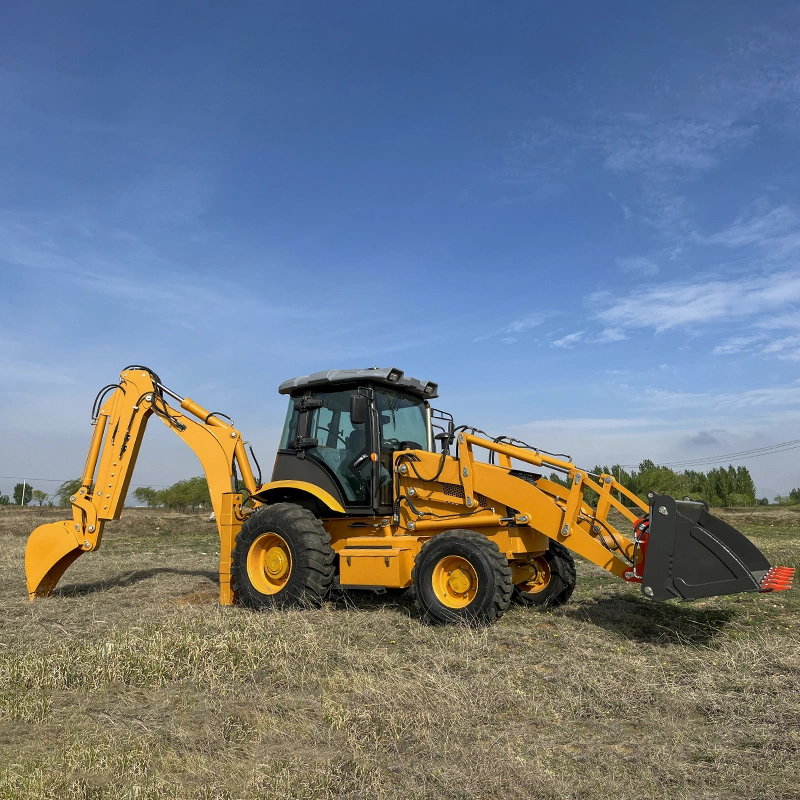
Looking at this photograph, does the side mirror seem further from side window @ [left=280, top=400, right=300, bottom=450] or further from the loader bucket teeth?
the loader bucket teeth

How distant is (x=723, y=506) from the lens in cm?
5141

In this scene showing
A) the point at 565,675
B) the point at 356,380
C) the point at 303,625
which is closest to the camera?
the point at 565,675

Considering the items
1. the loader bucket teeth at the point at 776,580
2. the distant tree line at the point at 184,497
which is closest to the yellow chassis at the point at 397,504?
the loader bucket teeth at the point at 776,580

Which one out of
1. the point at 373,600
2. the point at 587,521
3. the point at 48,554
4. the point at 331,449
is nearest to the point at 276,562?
the point at 373,600

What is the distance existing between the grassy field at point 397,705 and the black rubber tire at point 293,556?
0.34 metres

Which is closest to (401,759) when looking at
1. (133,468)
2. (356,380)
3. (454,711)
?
(454,711)

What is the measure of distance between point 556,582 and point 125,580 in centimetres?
712

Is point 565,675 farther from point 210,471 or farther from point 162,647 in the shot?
point 210,471

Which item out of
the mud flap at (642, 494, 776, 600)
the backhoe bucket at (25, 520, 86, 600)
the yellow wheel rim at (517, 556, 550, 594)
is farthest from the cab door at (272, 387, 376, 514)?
the mud flap at (642, 494, 776, 600)

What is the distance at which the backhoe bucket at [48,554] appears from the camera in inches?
402

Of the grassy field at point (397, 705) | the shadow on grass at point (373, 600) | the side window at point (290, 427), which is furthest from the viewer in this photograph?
the side window at point (290, 427)

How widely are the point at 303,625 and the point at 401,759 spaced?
3.66m

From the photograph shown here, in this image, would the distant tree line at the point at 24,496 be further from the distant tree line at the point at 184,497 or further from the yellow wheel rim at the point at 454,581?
the yellow wheel rim at the point at 454,581

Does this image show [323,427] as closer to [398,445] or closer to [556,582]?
[398,445]
